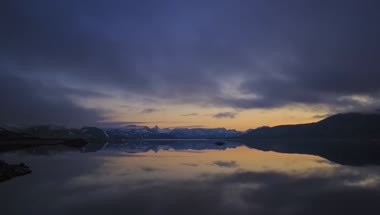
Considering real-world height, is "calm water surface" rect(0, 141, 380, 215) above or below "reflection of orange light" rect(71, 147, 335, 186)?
below

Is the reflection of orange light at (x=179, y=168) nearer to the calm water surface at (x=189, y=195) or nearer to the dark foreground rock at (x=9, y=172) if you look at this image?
the calm water surface at (x=189, y=195)

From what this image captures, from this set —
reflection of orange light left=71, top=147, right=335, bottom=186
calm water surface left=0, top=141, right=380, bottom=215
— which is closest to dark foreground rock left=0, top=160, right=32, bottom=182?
calm water surface left=0, top=141, right=380, bottom=215

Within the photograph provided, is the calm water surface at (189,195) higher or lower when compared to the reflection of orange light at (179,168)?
lower

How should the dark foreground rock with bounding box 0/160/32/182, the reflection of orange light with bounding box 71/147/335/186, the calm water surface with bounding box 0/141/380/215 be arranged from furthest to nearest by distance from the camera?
the reflection of orange light with bounding box 71/147/335/186 → the dark foreground rock with bounding box 0/160/32/182 → the calm water surface with bounding box 0/141/380/215

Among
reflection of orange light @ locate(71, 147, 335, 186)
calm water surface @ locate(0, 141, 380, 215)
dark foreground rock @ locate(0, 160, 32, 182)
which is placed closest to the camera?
calm water surface @ locate(0, 141, 380, 215)

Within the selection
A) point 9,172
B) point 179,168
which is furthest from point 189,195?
point 9,172

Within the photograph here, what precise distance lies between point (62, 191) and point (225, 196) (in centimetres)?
1416

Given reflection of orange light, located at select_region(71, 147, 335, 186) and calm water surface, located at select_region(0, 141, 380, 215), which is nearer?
calm water surface, located at select_region(0, 141, 380, 215)

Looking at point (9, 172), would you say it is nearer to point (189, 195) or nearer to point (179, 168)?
point (179, 168)

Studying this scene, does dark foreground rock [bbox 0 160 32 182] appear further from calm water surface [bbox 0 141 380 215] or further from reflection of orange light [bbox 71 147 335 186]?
reflection of orange light [bbox 71 147 335 186]

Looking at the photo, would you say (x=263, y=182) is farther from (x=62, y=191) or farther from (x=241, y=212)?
(x=62, y=191)

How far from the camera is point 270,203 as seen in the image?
2070 cm

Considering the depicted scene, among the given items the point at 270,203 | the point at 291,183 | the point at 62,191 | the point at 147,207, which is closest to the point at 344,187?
the point at 291,183

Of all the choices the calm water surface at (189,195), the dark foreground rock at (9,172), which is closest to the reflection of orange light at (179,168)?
the calm water surface at (189,195)
